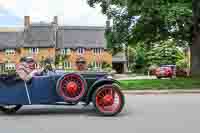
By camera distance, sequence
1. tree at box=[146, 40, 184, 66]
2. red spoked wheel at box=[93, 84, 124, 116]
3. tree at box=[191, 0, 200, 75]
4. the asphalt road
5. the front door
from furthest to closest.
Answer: the front door, tree at box=[146, 40, 184, 66], tree at box=[191, 0, 200, 75], red spoked wheel at box=[93, 84, 124, 116], the asphalt road

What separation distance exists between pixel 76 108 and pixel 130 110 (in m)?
1.49

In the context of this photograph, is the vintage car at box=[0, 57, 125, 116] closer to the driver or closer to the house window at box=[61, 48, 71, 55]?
the driver

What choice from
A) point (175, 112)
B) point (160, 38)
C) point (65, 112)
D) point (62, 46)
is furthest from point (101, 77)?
point (62, 46)

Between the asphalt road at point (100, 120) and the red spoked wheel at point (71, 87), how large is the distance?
48 cm

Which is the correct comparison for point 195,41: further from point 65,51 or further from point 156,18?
point 65,51

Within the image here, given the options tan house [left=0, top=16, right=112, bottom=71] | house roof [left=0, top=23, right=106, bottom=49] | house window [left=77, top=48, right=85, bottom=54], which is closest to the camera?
tan house [left=0, top=16, right=112, bottom=71]

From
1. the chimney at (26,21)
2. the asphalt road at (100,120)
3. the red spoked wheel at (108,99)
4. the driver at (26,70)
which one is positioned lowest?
the asphalt road at (100,120)

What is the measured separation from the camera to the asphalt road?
7766 millimetres

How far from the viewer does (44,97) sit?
934 cm

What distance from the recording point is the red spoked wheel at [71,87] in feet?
30.3

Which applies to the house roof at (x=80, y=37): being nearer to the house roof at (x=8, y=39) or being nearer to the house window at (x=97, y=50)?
the house window at (x=97, y=50)

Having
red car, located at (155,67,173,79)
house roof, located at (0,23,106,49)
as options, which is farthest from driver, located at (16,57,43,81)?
house roof, located at (0,23,106,49)

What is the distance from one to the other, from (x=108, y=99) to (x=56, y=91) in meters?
1.23

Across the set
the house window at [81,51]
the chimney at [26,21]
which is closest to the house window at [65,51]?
the house window at [81,51]
